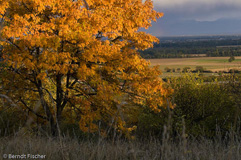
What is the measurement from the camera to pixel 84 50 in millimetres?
12039

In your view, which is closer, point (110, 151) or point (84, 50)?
point (110, 151)

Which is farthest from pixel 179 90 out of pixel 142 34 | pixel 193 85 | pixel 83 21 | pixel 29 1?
pixel 29 1

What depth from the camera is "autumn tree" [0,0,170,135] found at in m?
11.3

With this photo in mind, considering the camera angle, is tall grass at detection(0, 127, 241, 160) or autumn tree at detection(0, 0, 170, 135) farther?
autumn tree at detection(0, 0, 170, 135)

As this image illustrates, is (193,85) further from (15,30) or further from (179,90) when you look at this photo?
(15,30)

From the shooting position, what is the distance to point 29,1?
1220 centimetres

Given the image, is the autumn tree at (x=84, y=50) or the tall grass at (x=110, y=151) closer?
the tall grass at (x=110, y=151)

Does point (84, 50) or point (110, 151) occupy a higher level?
point (84, 50)

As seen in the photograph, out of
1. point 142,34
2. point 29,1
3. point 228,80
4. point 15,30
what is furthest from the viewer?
point 228,80

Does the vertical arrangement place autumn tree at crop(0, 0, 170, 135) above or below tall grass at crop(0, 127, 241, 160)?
above

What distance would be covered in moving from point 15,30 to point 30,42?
82cm

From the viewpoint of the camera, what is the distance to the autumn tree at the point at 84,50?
37.2 feet

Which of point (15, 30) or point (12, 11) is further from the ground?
point (12, 11)

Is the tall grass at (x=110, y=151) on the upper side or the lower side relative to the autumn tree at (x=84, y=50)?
lower
